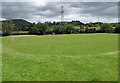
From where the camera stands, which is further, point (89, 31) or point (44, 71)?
point (89, 31)

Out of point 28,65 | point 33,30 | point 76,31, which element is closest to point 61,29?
point 76,31

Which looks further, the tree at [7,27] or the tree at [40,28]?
the tree at [40,28]

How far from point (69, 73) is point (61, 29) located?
80241mm

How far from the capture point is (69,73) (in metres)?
6.23

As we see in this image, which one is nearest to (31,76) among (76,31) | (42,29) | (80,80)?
(80,80)

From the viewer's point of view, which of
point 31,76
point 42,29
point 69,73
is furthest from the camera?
point 42,29

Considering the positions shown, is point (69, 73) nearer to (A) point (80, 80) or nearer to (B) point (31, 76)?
(A) point (80, 80)

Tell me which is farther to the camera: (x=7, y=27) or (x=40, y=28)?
(x=40, y=28)

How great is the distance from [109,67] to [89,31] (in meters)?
85.7

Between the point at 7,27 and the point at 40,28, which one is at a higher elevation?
the point at 7,27

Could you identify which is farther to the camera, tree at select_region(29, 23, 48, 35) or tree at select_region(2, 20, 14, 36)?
tree at select_region(29, 23, 48, 35)

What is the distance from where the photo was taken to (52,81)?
533cm

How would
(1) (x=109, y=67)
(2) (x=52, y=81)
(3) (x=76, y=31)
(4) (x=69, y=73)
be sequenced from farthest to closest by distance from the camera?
(3) (x=76, y=31) → (1) (x=109, y=67) → (4) (x=69, y=73) → (2) (x=52, y=81)

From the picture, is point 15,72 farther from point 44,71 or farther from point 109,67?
point 109,67
